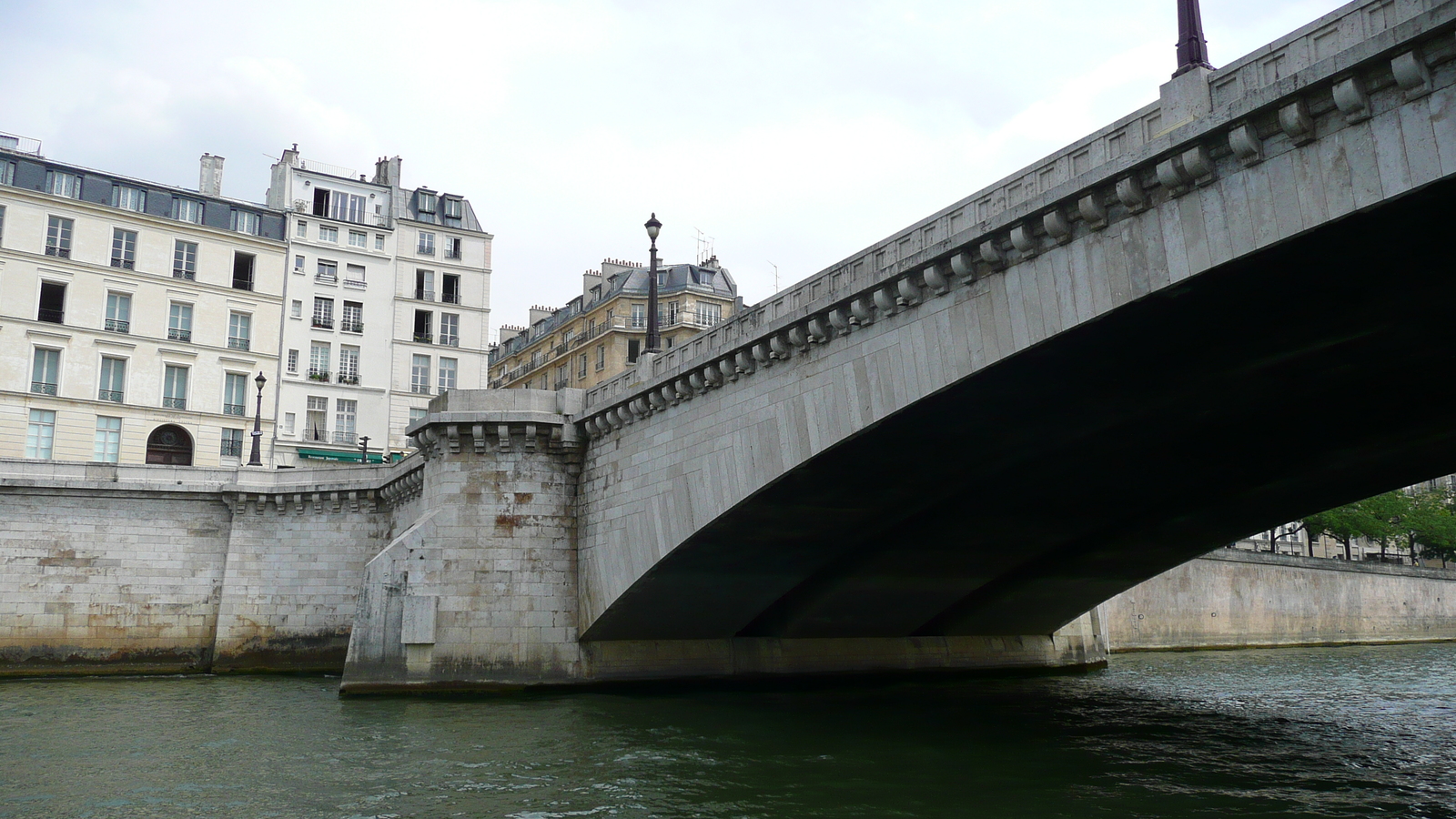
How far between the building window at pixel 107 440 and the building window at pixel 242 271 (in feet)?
26.0

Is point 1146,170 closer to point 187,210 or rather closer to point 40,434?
point 40,434

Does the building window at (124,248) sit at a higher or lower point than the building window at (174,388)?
higher

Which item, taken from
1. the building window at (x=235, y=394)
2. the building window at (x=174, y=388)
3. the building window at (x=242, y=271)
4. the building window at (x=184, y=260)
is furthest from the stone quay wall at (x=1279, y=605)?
the building window at (x=184, y=260)

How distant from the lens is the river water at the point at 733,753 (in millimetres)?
13836

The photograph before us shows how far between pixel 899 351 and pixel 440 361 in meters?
39.8

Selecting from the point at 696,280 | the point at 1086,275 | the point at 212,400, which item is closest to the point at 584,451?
the point at 1086,275

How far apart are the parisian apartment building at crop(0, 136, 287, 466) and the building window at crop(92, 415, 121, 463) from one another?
0.05m

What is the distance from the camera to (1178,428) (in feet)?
67.8

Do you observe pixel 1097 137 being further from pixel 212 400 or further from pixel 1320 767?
pixel 212 400

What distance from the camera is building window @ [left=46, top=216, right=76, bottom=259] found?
45406mm

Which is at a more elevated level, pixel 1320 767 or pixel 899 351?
pixel 899 351

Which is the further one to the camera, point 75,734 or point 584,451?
point 584,451

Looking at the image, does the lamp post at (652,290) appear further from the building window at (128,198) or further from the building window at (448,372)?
the building window at (128,198)

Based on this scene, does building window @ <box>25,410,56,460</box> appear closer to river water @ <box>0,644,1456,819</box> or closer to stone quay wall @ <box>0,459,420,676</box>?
Answer: stone quay wall @ <box>0,459,420,676</box>
